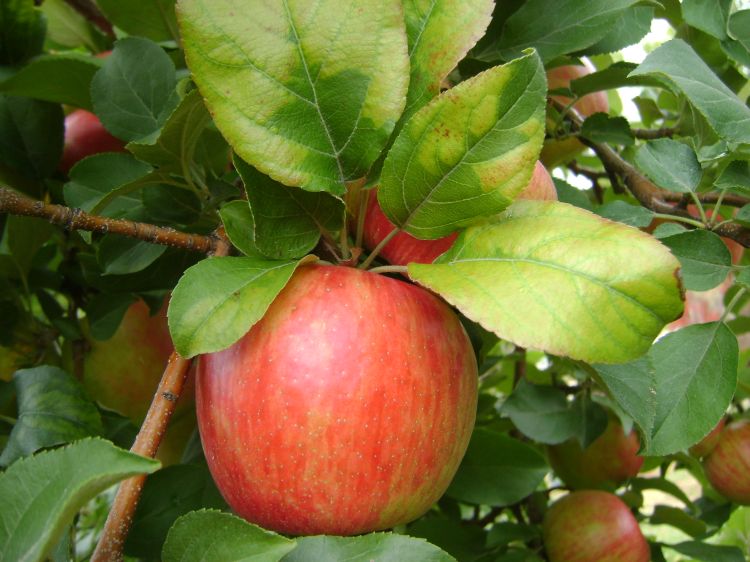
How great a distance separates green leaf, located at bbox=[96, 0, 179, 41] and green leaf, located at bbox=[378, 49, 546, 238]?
47cm

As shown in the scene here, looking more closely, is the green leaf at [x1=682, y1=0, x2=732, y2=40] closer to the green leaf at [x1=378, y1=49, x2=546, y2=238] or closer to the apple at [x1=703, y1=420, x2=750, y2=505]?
the green leaf at [x1=378, y1=49, x2=546, y2=238]

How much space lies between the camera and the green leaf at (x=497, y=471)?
788 mm

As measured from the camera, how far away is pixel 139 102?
651 mm

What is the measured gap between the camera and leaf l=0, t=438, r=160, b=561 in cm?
33

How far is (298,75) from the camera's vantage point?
43cm

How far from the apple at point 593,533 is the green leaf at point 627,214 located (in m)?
0.48

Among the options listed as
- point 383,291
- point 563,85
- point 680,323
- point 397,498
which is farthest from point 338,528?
point 680,323

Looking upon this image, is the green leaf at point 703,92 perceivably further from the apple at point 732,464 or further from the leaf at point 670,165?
the apple at point 732,464

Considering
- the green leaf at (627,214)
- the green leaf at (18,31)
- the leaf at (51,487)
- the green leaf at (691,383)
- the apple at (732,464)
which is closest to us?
the leaf at (51,487)

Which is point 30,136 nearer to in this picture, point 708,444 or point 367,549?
point 367,549

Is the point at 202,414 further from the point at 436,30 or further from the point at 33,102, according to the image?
the point at 33,102

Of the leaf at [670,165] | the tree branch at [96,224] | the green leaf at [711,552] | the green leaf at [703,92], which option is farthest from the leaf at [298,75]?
the green leaf at [711,552]

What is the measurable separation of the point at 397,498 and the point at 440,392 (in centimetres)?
7

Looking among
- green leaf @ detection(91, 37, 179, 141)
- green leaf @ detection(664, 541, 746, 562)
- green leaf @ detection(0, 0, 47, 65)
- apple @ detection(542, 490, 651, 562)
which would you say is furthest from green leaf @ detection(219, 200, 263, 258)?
green leaf @ detection(664, 541, 746, 562)
